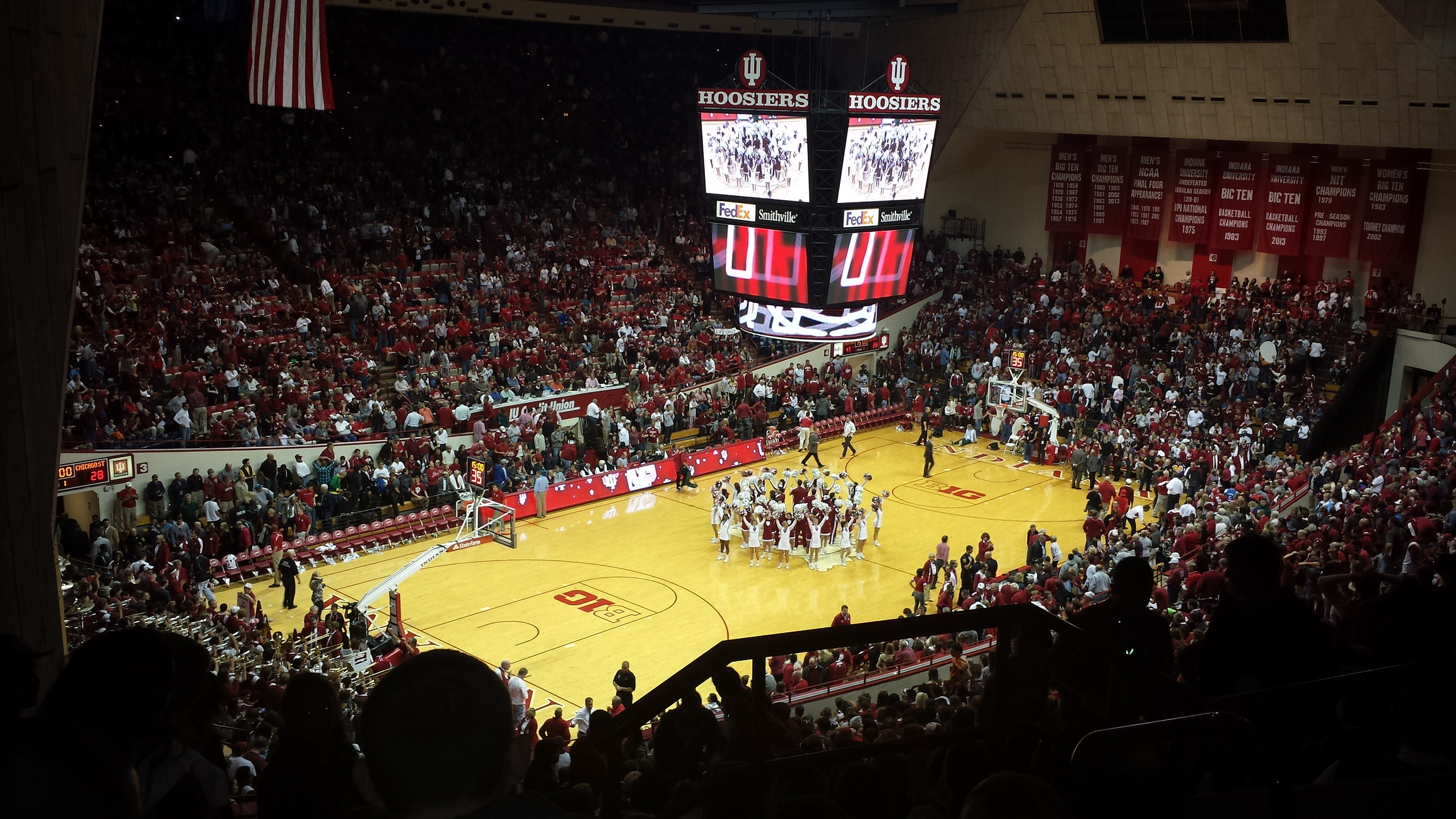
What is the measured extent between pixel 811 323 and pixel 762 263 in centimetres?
178

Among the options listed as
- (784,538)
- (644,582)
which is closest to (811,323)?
(784,538)

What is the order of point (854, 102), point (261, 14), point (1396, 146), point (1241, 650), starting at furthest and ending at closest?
point (1396, 146), point (854, 102), point (261, 14), point (1241, 650)

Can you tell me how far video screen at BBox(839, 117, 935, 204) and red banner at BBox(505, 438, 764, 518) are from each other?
816 centimetres

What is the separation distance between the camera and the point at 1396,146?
2816 cm

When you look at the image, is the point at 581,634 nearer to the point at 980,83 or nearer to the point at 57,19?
the point at 57,19

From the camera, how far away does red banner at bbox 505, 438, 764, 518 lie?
2623 cm

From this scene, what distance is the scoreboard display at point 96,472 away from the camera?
20609 millimetres

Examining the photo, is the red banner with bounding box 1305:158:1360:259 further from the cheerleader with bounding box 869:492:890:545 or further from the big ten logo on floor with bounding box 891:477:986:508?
the cheerleader with bounding box 869:492:890:545

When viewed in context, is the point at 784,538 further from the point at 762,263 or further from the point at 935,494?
→ the point at 935,494

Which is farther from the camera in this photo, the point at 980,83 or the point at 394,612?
the point at 980,83

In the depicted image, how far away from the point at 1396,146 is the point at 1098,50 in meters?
7.47

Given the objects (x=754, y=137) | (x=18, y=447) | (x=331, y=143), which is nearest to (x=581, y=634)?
(x=754, y=137)

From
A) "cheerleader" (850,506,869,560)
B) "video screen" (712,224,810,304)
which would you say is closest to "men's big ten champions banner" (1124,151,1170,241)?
"video screen" (712,224,810,304)

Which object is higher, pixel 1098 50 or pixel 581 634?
pixel 1098 50
